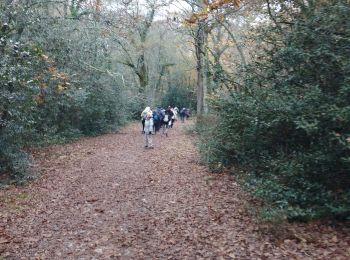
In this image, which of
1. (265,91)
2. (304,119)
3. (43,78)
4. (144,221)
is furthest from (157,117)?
(304,119)

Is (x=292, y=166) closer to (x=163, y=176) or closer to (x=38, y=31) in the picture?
(x=163, y=176)

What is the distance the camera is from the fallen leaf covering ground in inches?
243

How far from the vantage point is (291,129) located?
26.5ft

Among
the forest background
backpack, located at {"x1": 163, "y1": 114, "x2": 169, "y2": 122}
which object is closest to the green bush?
the forest background

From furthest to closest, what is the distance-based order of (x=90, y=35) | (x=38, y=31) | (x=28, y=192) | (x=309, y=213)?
1. (x=90, y=35)
2. (x=38, y=31)
3. (x=28, y=192)
4. (x=309, y=213)

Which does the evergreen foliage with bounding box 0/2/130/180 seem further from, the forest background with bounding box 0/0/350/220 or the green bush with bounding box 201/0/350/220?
the green bush with bounding box 201/0/350/220

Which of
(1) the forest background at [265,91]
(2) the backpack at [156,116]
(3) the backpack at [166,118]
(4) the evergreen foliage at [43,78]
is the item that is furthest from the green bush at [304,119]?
(3) the backpack at [166,118]

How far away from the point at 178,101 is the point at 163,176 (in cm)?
4224

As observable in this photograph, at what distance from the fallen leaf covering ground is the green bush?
59 centimetres

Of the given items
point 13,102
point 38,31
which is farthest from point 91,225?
point 38,31

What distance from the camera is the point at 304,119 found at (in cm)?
696

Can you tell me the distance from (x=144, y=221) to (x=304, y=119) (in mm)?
3572

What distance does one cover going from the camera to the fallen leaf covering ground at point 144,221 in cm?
616

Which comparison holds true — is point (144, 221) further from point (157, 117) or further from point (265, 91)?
point (157, 117)
